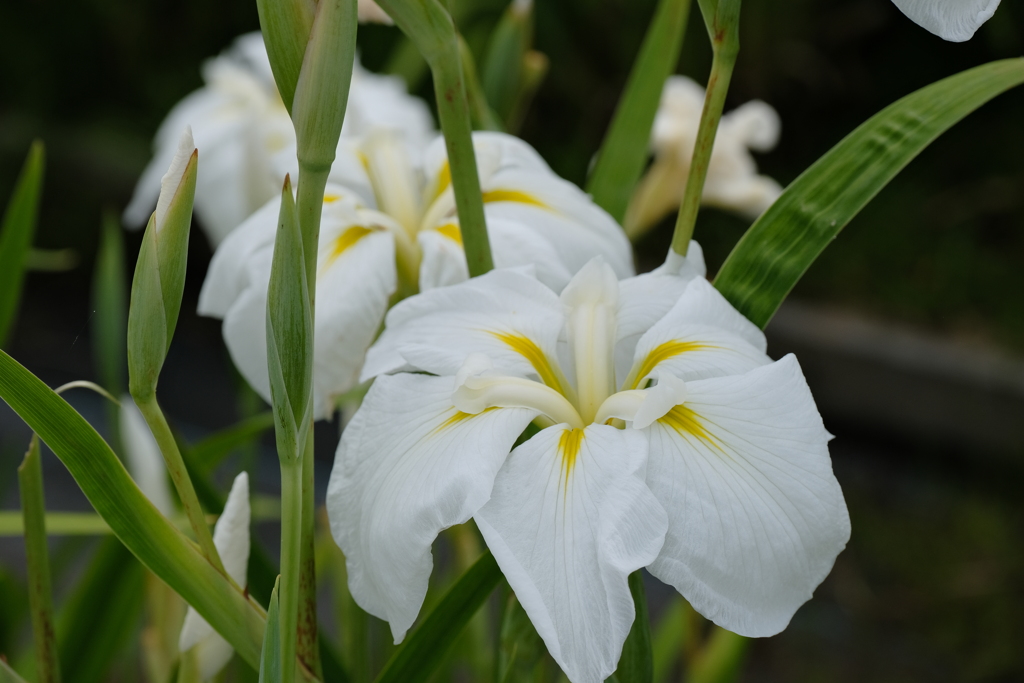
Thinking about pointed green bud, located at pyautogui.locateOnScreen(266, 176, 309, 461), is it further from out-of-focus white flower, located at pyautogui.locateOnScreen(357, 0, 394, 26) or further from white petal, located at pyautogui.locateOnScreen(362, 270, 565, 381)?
out-of-focus white flower, located at pyautogui.locateOnScreen(357, 0, 394, 26)

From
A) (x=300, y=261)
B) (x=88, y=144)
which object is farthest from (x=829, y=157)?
(x=88, y=144)

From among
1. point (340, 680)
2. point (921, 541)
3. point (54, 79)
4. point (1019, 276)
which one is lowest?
point (921, 541)

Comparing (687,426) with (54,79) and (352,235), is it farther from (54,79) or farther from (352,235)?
(54,79)

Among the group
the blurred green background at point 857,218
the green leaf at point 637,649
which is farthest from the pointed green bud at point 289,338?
the blurred green background at point 857,218

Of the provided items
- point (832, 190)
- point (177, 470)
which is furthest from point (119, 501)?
point (832, 190)

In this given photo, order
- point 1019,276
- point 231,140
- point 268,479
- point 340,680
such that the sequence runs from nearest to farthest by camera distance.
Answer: point 340,680 → point 231,140 → point 268,479 → point 1019,276

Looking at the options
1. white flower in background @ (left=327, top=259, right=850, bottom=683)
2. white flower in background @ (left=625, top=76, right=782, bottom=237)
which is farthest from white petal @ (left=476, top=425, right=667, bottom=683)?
white flower in background @ (left=625, top=76, right=782, bottom=237)
